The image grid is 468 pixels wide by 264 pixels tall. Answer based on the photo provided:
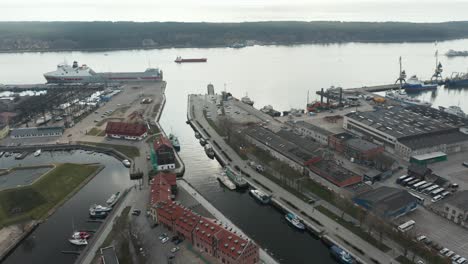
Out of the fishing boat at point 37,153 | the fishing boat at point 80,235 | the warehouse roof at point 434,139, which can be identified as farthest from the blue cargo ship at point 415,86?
the fishing boat at point 80,235

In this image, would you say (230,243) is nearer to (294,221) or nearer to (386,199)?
(294,221)

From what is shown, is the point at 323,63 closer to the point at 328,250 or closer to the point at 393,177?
the point at 393,177

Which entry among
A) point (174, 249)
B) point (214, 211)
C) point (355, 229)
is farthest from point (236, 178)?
point (355, 229)

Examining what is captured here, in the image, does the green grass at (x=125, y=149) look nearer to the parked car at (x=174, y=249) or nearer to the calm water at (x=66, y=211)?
the calm water at (x=66, y=211)

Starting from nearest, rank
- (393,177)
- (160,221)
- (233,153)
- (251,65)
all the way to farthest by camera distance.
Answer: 1. (160,221)
2. (393,177)
3. (233,153)
4. (251,65)

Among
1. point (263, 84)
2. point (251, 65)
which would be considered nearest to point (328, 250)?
point (263, 84)

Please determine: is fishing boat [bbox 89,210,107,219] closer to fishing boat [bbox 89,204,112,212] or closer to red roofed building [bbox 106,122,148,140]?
fishing boat [bbox 89,204,112,212]
